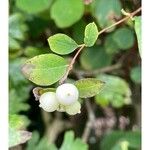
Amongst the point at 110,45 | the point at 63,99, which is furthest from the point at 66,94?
the point at 110,45

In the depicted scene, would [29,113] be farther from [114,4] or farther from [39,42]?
[114,4]

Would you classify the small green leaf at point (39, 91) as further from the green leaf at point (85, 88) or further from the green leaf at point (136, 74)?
the green leaf at point (136, 74)

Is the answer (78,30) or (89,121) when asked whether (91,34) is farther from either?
(89,121)

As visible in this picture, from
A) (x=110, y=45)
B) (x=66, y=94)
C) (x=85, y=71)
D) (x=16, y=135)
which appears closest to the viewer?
(x=66, y=94)

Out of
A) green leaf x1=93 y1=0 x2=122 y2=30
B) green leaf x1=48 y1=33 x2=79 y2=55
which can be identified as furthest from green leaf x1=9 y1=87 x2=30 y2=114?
green leaf x1=48 y1=33 x2=79 y2=55

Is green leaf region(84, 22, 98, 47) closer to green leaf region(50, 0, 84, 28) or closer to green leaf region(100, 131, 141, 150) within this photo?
green leaf region(50, 0, 84, 28)

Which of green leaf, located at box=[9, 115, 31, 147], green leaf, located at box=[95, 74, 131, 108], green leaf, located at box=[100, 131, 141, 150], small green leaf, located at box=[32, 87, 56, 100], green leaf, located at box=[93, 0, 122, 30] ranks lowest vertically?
green leaf, located at box=[100, 131, 141, 150]

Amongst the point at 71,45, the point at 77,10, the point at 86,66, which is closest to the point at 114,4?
the point at 77,10
